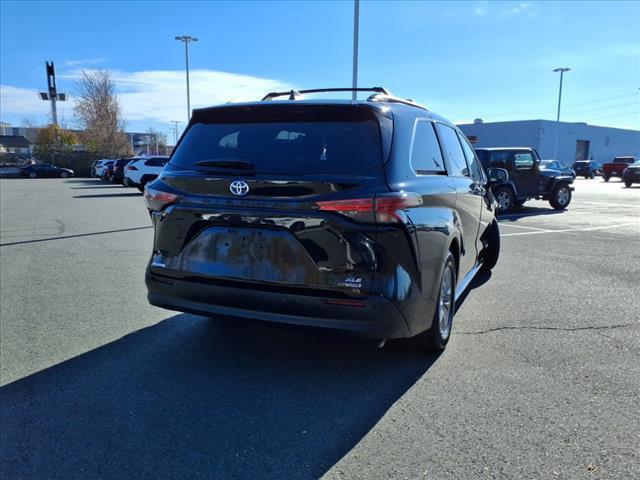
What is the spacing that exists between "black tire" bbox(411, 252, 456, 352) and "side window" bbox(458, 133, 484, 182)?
1.66m

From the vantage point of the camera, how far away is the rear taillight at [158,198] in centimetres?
361

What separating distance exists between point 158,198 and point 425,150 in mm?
2037

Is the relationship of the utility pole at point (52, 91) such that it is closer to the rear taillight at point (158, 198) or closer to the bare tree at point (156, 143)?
the bare tree at point (156, 143)

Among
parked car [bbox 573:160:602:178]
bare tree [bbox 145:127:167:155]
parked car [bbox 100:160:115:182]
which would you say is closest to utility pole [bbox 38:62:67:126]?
bare tree [bbox 145:127:167:155]

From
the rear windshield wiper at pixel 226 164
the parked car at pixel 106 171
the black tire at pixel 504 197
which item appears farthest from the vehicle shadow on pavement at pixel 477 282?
the parked car at pixel 106 171

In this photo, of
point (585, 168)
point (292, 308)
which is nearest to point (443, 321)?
point (292, 308)

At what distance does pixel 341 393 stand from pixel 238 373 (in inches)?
31.4

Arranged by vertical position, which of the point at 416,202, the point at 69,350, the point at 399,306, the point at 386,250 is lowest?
the point at 69,350

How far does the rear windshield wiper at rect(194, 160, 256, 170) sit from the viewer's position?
11.2 feet

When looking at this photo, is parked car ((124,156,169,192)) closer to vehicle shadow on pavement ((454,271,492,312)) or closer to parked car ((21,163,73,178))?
vehicle shadow on pavement ((454,271,492,312))

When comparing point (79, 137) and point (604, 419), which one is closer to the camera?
point (604, 419)

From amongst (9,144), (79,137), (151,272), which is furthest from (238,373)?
(9,144)

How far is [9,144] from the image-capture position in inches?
4072

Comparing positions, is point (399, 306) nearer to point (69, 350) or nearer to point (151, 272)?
point (151, 272)
